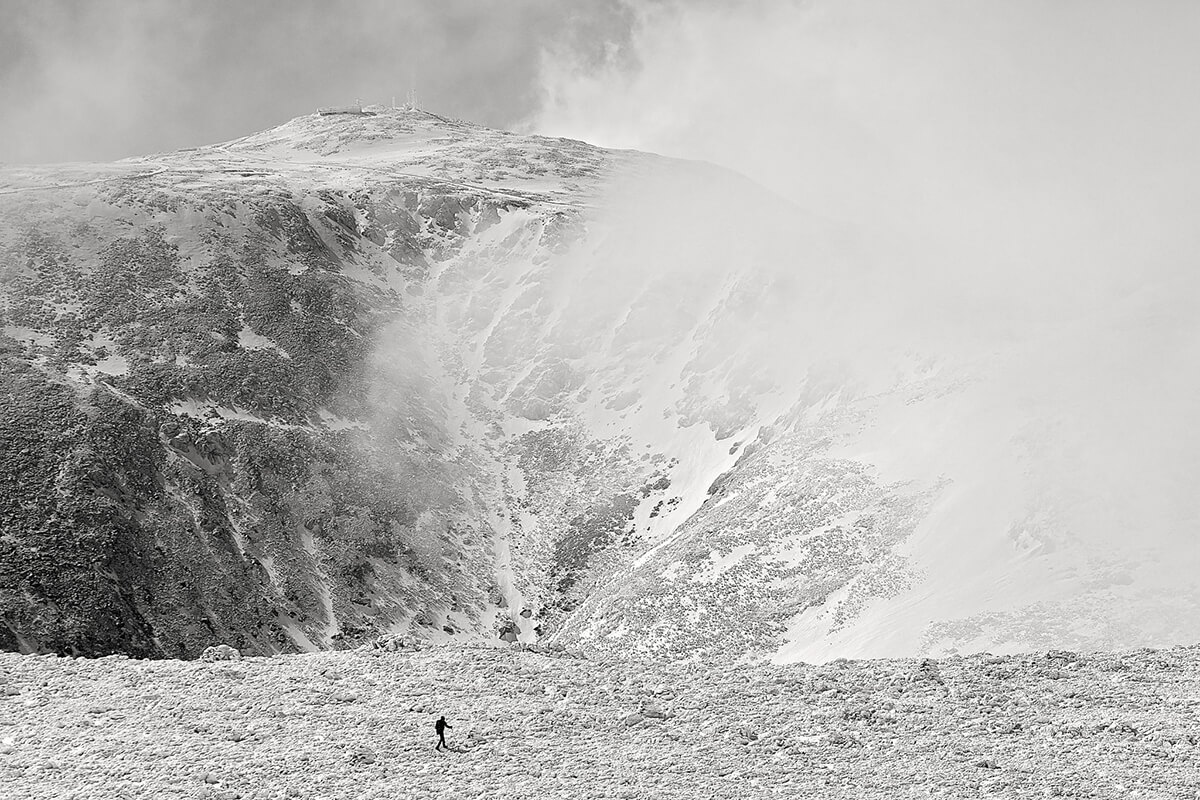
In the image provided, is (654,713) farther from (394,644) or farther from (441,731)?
(394,644)

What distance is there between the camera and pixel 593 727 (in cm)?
1833

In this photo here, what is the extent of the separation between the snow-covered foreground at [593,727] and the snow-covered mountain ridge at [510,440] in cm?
1928

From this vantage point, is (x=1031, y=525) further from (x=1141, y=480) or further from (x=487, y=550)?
(x=487, y=550)

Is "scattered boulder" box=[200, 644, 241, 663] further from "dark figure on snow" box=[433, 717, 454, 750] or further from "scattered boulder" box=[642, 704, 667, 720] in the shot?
"scattered boulder" box=[642, 704, 667, 720]

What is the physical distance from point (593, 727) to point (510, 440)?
7917 centimetres

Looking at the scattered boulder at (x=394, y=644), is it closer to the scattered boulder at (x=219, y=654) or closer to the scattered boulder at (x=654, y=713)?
the scattered boulder at (x=219, y=654)

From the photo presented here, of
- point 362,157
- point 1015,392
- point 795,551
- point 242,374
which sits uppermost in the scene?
point 362,157

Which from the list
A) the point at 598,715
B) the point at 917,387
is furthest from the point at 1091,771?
the point at 917,387

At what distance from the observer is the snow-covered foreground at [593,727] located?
15367 millimetres

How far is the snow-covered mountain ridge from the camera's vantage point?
50219mm

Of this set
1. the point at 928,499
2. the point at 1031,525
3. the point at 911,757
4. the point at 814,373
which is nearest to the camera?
the point at 911,757

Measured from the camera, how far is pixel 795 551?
5584 cm

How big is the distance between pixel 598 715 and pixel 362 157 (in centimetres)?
18812

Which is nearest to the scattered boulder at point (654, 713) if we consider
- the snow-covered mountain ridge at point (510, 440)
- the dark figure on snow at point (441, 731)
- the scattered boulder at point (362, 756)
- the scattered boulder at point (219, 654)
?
the dark figure on snow at point (441, 731)
